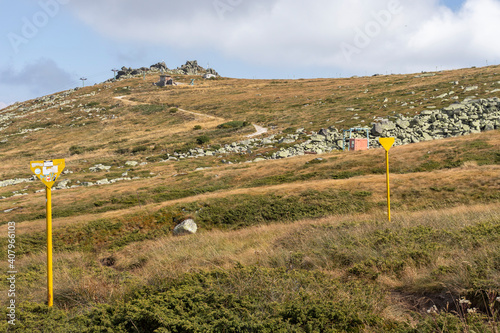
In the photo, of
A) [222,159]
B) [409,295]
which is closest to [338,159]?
[222,159]

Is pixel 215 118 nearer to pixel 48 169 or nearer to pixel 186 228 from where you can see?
pixel 186 228

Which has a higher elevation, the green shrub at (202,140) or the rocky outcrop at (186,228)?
the green shrub at (202,140)

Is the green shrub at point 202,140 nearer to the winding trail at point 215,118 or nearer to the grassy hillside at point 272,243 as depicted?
the grassy hillside at point 272,243

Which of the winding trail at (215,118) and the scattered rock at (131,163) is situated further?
the winding trail at (215,118)

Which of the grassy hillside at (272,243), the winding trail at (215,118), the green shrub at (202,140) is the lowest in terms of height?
the grassy hillside at (272,243)

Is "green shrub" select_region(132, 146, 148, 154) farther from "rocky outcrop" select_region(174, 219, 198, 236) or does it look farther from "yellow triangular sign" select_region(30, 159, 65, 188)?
"yellow triangular sign" select_region(30, 159, 65, 188)

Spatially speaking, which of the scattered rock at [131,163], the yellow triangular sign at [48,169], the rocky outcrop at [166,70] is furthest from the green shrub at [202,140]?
the rocky outcrop at [166,70]

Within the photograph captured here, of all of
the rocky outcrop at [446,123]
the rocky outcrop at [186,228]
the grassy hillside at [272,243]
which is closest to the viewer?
the grassy hillside at [272,243]

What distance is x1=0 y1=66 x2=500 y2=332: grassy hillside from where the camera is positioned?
16.8 ft

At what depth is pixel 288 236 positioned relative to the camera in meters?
10.6

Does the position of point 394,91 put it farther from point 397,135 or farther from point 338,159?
point 338,159

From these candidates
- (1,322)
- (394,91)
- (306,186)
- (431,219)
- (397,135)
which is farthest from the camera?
(394,91)

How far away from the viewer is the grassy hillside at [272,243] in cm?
512

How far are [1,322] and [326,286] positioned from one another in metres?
5.59
